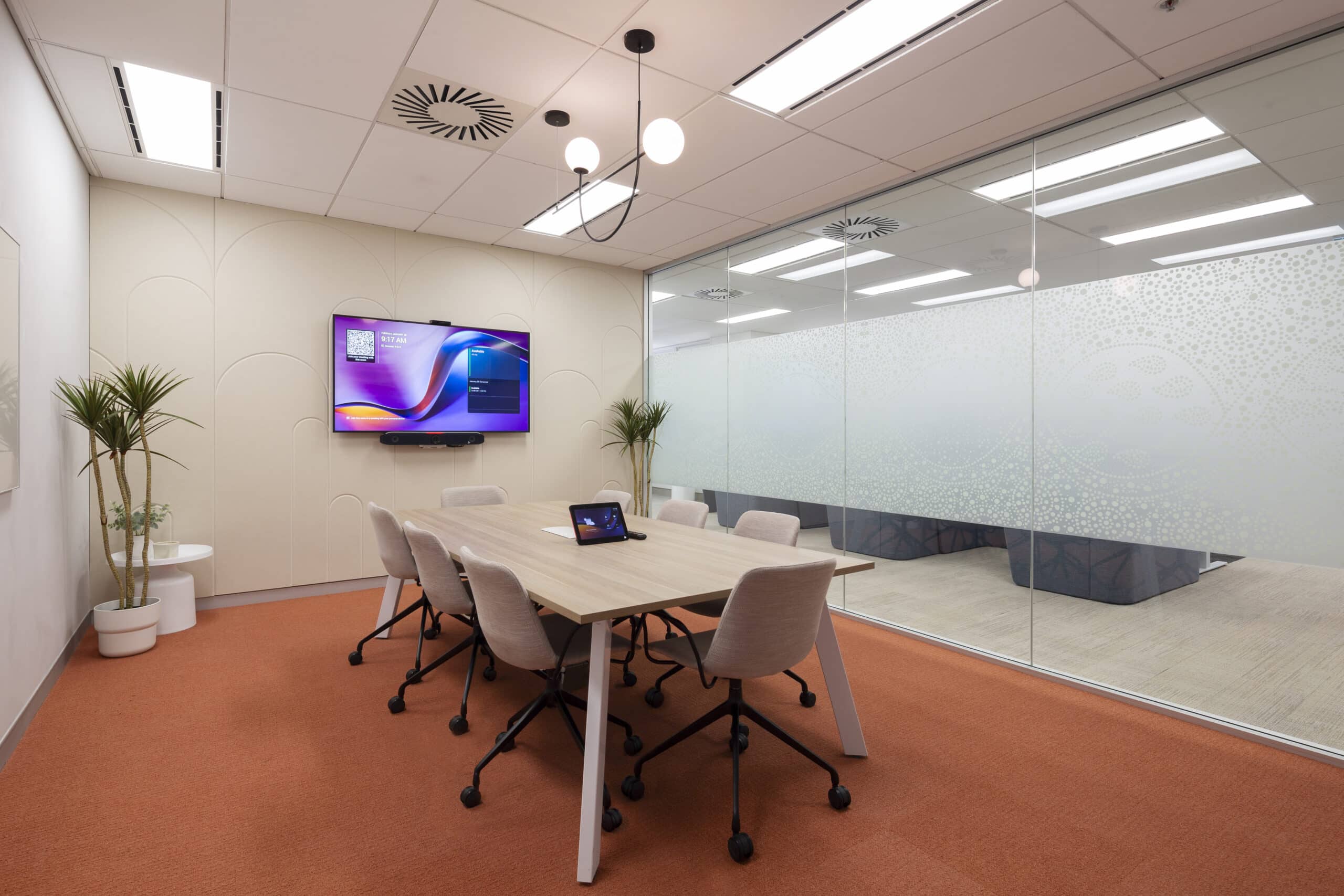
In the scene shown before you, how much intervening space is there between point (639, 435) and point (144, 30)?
16.2 feet

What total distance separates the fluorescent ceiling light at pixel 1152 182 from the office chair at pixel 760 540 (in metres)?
2.29

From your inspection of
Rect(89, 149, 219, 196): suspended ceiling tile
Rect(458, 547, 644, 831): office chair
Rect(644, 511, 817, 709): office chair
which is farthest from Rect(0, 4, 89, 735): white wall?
Rect(644, 511, 817, 709): office chair

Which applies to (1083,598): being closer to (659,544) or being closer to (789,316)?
(659,544)

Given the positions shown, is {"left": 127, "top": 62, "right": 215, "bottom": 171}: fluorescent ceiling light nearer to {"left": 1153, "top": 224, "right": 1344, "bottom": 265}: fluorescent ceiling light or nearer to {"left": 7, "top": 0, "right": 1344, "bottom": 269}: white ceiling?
{"left": 7, "top": 0, "right": 1344, "bottom": 269}: white ceiling

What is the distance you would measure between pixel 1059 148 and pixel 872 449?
7.02 feet

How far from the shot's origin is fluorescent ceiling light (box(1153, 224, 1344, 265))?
2.79 m

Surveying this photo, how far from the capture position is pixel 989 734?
119 inches

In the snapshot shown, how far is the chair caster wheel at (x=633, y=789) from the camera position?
8.13 ft

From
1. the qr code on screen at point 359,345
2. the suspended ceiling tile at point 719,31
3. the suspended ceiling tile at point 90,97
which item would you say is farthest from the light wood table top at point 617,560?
the suspended ceiling tile at point 90,97

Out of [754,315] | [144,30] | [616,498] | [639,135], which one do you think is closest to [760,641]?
[616,498]

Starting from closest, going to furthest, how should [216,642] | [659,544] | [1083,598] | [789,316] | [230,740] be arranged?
[230,740]
[659,544]
[1083,598]
[216,642]
[789,316]

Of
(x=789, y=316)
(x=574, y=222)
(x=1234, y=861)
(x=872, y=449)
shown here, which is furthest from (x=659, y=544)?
(x=574, y=222)

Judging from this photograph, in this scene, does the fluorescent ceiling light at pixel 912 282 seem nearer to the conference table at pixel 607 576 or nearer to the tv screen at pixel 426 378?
the conference table at pixel 607 576

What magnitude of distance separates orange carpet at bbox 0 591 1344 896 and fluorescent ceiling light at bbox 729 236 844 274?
127 inches
